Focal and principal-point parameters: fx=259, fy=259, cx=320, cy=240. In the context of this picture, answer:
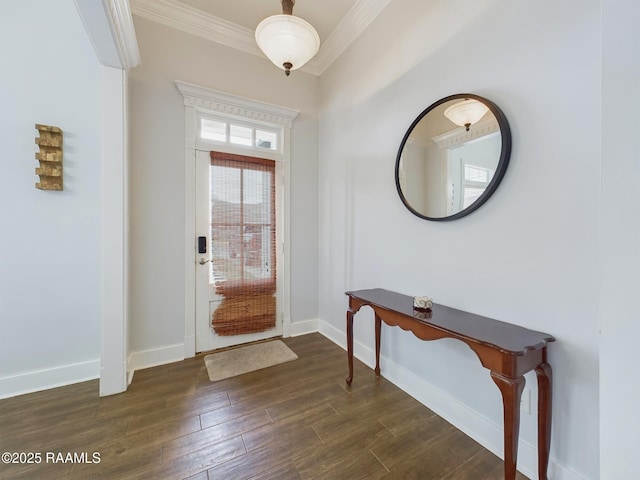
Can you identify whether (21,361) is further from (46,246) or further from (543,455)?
(543,455)

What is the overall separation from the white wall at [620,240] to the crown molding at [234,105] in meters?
2.74

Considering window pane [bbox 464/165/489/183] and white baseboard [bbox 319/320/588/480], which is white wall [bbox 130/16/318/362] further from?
window pane [bbox 464/165/489/183]

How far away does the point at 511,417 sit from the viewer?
44.4 inches

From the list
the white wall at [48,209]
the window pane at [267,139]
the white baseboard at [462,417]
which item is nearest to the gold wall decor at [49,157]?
the white wall at [48,209]

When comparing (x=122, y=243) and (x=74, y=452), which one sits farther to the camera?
(x=122, y=243)

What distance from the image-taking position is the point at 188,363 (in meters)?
2.52

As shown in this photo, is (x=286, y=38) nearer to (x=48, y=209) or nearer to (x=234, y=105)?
(x=234, y=105)

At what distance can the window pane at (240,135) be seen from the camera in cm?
287

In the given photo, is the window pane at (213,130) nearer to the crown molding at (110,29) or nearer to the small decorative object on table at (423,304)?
the crown molding at (110,29)

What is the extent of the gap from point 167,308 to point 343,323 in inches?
71.3

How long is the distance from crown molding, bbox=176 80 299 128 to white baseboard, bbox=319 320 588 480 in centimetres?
272

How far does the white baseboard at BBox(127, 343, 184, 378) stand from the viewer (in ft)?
7.81

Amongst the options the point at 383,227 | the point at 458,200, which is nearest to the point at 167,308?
the point at 383,227

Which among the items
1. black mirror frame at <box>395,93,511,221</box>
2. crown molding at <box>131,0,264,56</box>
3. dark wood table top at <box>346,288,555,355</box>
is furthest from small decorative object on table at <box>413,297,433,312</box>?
crown molding at <box>131,0,264,56</box>
